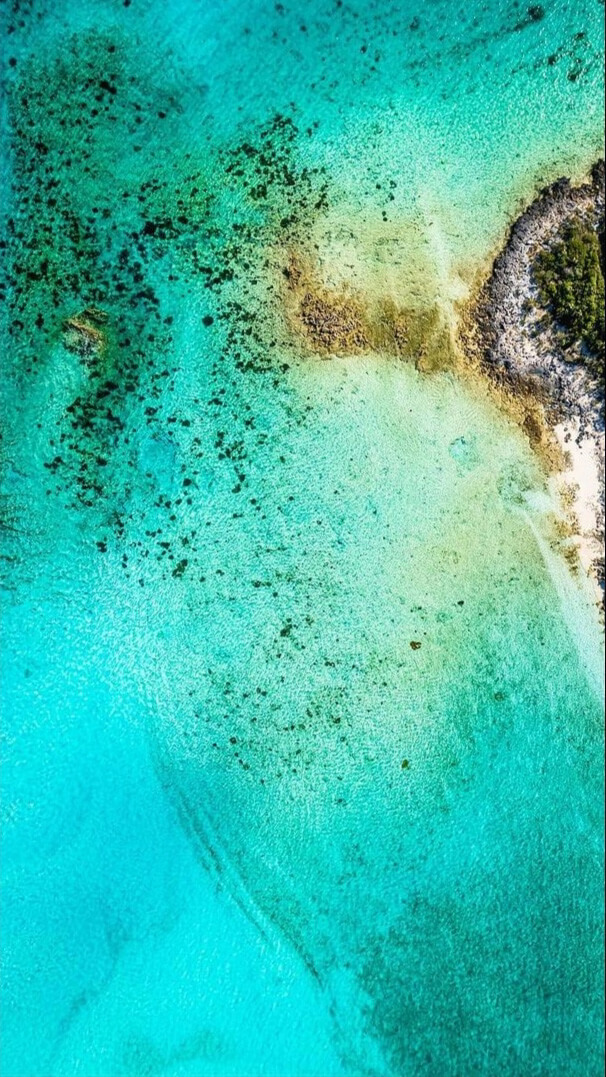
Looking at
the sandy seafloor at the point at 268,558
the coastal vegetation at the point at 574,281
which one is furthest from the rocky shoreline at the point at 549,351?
the sandy seafloor at the point at 268,558

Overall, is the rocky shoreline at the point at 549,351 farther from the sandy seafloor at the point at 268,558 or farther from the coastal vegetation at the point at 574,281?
the sandy seafloor at the point at 268,558

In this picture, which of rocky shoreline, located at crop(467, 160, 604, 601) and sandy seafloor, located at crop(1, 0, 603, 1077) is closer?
sandy seafloor, located at crop(1, 0, 603, 1077)

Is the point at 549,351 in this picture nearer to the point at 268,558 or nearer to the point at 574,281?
the point at 574,281

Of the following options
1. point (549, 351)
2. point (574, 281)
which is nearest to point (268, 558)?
point (549, 351)

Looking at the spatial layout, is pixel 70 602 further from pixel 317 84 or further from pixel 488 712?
pixel 317 84

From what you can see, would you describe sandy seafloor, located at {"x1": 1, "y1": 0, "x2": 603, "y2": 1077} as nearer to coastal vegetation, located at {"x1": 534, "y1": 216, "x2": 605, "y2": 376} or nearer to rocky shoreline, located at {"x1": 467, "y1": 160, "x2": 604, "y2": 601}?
rocky shoreline, located at {"x1": 467, "y1": 160, "x2": 604, "y2": 601}

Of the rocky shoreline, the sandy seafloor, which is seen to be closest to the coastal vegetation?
the rocky shoreline
